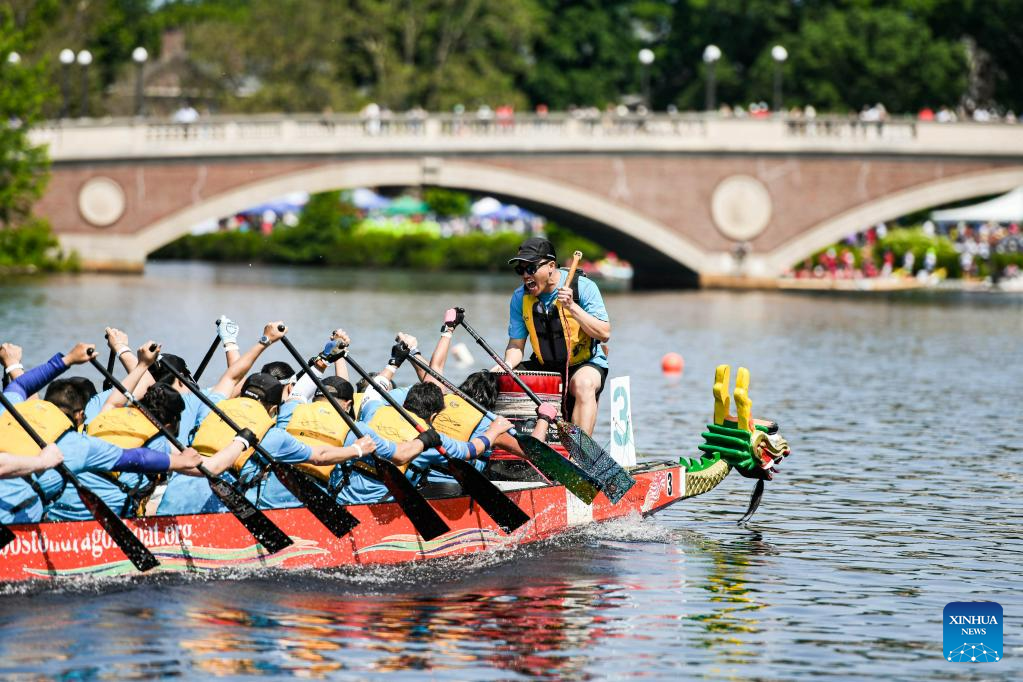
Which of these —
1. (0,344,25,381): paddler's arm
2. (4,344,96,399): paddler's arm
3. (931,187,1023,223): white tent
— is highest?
(931,187,1023,223): white tent

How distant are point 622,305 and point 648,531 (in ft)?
94.6

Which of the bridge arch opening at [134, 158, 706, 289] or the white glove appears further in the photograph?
the bridge arch opening at [134, 158, 706, 289]

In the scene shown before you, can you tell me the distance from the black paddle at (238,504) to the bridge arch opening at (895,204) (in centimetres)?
3869

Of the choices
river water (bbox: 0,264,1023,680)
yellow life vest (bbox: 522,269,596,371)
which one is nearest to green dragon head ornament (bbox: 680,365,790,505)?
river water (bbox: 0,264,1023,680)

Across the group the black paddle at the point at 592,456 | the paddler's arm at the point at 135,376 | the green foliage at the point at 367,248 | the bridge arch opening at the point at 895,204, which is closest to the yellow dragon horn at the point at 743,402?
the black paddle at the point at 592,456

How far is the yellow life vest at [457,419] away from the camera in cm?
1306

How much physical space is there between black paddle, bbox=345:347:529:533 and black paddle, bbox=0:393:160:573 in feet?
6.93

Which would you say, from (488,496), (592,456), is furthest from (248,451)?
(592,456)

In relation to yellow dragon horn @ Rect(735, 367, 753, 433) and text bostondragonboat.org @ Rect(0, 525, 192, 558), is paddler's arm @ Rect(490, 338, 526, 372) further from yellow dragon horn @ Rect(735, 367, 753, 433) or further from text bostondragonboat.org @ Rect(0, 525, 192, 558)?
text bostondragonboat.org @ Rect(0, 525, 192, 558)

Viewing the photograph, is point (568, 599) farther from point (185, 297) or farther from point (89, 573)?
point (185, 297)

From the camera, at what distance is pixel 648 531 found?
14.6 meters

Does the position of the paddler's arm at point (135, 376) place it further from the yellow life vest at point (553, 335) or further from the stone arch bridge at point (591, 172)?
the stone arch bridge at point (591, 172)

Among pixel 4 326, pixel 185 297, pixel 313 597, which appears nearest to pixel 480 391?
pixel 313 597

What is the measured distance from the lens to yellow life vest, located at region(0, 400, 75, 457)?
11117mm
